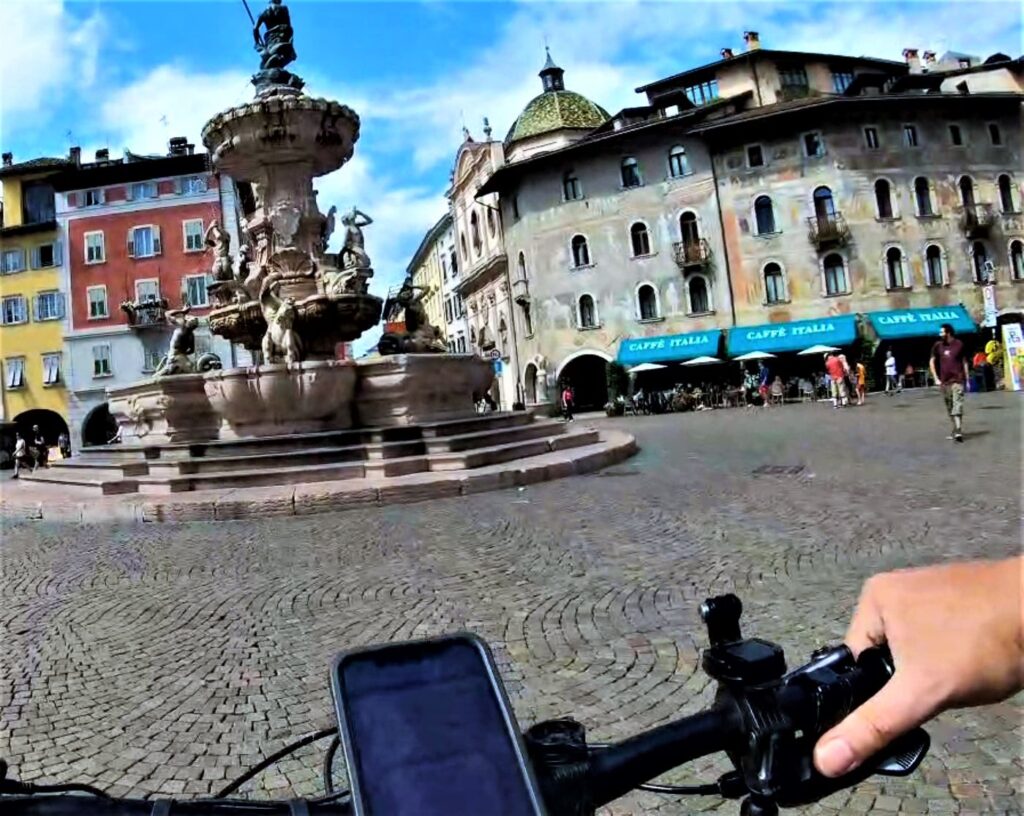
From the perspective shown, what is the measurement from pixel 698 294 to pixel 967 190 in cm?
1430

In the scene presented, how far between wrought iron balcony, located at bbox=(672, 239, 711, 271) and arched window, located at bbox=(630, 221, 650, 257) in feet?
Answer: 5.27

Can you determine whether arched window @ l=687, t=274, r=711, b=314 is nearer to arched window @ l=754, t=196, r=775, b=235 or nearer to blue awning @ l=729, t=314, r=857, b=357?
blue awning @ l=729, t=314, r=857, b=357

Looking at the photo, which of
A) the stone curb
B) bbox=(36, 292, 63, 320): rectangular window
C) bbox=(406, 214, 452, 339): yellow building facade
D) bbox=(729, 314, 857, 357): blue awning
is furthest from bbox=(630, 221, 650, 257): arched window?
bbox=(36, 292, 63, 320): rectangular window

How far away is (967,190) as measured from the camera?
37.8 meters

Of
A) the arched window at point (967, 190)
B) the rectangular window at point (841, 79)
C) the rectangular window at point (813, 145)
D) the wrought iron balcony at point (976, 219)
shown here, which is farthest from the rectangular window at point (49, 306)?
the arched window at point (967, 190)

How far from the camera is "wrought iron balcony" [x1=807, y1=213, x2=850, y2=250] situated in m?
36.1

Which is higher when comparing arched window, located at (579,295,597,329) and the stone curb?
arched window, located at (579,295,597,329)

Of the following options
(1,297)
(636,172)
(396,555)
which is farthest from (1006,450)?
(1,297)

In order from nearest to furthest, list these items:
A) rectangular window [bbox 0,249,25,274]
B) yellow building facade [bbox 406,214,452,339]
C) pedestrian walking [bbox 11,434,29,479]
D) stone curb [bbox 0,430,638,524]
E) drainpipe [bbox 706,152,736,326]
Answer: stone curb [bbox 0,430,638,524], pedestrian walking [bbox 11,434,29,479], drainpipe [bbox 706,152,736,326], rectangular window [bbox 0,249,25,274], yellow building facade [bbox 406,214,452,339]

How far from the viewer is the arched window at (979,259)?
36875 millimetres

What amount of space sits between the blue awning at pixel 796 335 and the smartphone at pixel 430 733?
37002 mm

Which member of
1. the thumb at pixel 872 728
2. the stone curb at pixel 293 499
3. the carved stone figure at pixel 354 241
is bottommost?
the stone curb at pixel 293 499

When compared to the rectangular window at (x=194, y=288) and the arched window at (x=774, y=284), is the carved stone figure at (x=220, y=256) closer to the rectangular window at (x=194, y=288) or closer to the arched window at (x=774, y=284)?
the rectangular window at (x=194, y=288)

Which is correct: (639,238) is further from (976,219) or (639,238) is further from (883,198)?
(976,219)
